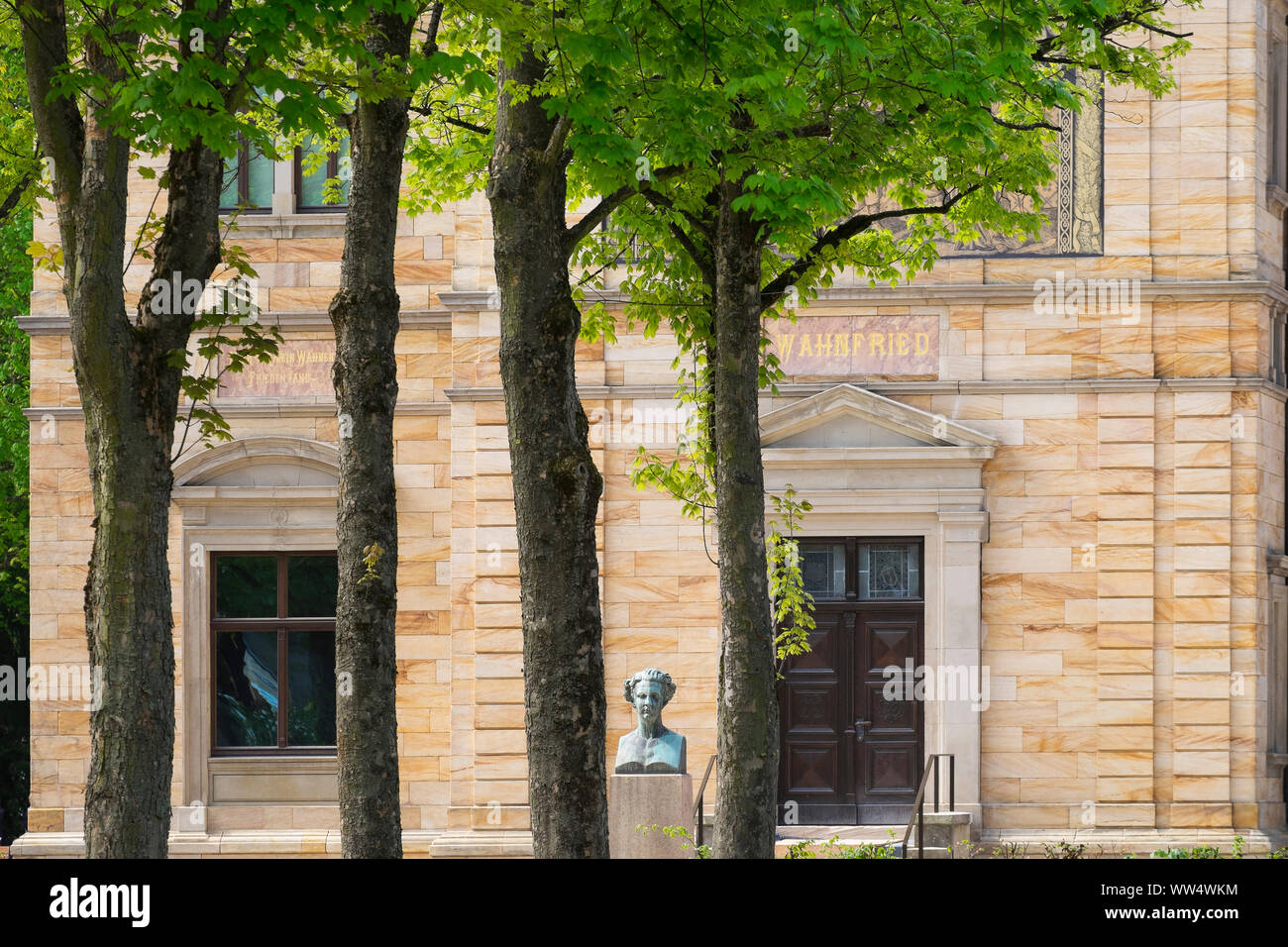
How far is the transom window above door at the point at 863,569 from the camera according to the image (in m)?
18.3

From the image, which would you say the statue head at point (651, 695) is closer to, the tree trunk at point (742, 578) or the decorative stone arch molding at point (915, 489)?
the tree trunk at point (742, 578)

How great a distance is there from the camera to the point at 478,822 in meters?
18.1

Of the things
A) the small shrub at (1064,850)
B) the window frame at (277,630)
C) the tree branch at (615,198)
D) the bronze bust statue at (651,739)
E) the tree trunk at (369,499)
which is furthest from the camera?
the window frame at (277,630)

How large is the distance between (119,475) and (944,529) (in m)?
11.2

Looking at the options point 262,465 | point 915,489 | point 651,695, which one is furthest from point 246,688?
point 915,489

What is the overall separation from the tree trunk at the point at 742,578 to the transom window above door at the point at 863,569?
25.5 ft

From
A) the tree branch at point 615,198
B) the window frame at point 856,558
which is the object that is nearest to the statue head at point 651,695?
the window frame at point 856,558

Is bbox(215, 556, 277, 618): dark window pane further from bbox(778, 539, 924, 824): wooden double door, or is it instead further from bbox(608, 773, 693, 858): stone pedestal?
bbox(608, 773, 693, 858): stone pedestal

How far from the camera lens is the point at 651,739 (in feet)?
46.6

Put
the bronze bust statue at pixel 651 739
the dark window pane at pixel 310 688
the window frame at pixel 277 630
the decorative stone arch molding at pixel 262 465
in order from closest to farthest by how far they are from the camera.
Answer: the bronze bust statue at pixel 651 739 < the decorative stone arch molding at pixel 262 465 < the window frame at pixel 277 630 < the dark window pane at pixel 310 688

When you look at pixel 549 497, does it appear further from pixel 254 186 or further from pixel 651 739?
pixel 254 186

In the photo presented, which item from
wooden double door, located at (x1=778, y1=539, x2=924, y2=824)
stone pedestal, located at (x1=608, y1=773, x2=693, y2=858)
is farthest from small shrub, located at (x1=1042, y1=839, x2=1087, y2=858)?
stone pedestal, located at (x1=608, y1=773, x2=693, y2=858)

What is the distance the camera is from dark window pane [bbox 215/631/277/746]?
19.0 metres

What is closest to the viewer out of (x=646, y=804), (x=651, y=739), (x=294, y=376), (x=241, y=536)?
(x=646, y=804)
